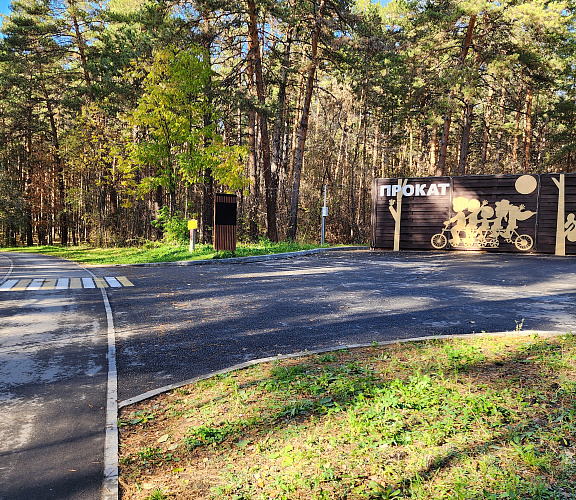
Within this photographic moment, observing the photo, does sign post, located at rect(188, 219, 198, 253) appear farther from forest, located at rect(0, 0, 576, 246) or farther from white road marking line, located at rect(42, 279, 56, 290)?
white road marking line, located at rect(42, 279, 56, 290)

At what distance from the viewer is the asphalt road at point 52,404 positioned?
8.93 ft

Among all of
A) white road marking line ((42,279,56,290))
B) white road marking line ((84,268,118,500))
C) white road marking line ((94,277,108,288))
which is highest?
white road marking line ((84,268,118,500))

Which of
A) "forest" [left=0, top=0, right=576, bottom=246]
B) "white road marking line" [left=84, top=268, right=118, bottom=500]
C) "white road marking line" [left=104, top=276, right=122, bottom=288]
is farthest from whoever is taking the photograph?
"forest" [left=0, top=0, right=576, bottom=246]

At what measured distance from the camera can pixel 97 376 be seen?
4.39 meters

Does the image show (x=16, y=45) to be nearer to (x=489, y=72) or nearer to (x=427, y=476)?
(x=489, y=72)

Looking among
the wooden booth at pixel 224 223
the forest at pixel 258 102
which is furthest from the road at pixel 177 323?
the forest at pixel 258 102

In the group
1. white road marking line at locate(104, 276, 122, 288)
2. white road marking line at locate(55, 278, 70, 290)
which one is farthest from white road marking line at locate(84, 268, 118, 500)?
white road marking line at locate(55, 278, 70, 290)

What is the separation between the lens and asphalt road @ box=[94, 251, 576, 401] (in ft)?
16.8

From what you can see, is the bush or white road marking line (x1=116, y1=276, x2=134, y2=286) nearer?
white road marking line (x1=116, y1=276, x2=134, y2=286)

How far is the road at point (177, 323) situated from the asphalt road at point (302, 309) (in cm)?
3

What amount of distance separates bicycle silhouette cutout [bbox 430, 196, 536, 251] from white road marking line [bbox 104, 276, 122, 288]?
1308 cm

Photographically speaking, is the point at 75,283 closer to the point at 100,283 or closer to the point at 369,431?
the point at 100,283

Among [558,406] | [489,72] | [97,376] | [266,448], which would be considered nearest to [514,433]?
[558,406]

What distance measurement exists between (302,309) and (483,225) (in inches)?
508
